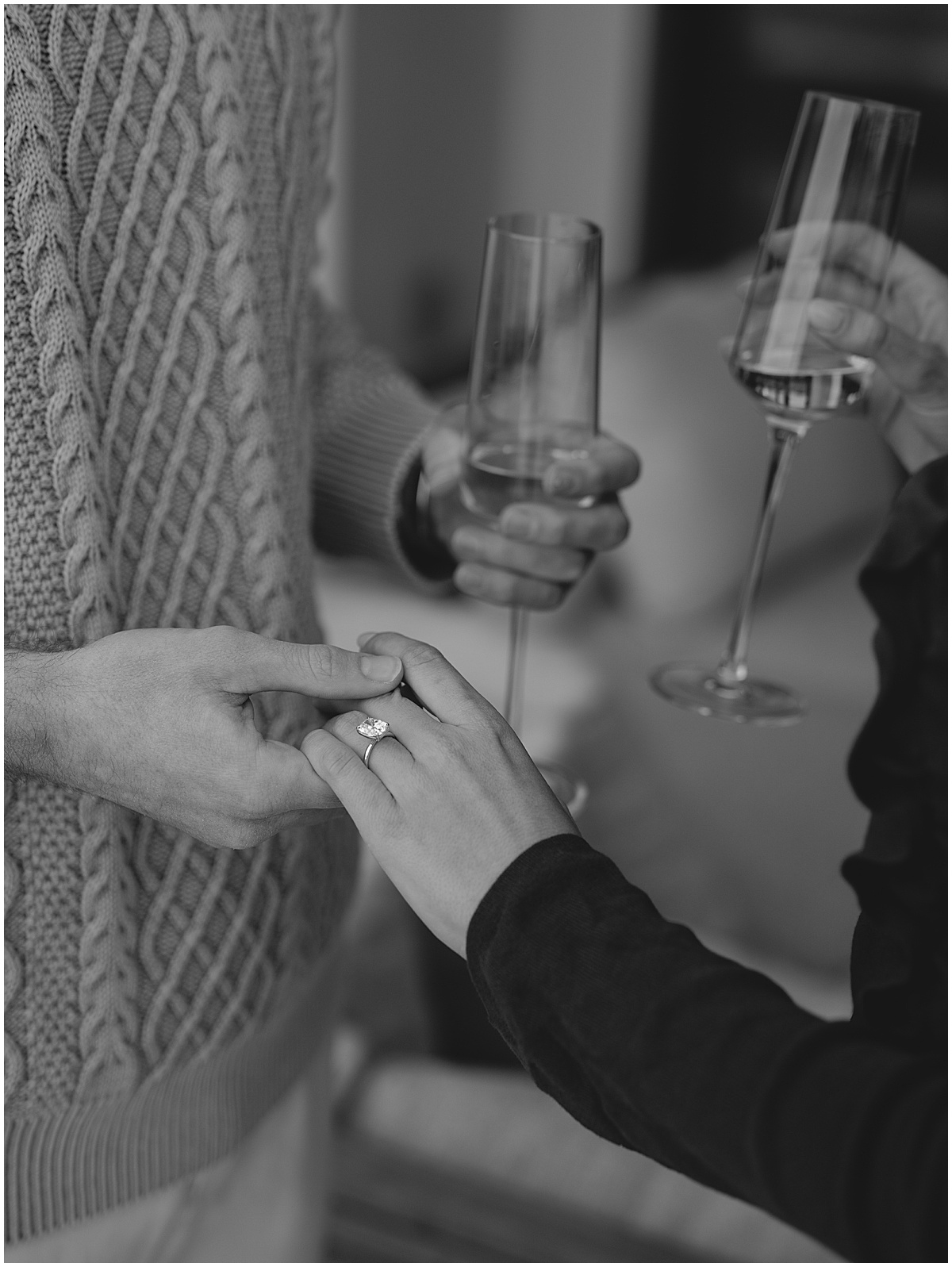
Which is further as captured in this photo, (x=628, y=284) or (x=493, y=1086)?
(x=628, y=284)

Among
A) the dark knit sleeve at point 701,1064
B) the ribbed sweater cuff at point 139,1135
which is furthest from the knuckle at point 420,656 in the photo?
the ribbed sweater cuff at point 139,1135

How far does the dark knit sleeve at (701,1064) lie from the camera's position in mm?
413

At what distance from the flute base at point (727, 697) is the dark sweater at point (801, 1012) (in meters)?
0.37

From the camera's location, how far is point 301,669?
0.56 metres

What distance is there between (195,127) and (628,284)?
5.55 feet

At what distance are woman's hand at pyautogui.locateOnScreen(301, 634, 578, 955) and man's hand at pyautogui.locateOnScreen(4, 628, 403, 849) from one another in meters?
0.02

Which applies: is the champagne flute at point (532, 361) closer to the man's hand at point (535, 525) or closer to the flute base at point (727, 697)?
the man's hand at point (535, 525)

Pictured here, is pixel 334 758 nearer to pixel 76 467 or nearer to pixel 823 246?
pixel 76 467

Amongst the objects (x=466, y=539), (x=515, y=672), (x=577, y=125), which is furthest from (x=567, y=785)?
(x=577, y=125)

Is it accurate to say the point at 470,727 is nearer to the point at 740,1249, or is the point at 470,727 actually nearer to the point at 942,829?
the point at 942,829

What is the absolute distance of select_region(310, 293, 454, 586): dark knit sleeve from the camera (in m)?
0.90

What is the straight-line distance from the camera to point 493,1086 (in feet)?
4.26

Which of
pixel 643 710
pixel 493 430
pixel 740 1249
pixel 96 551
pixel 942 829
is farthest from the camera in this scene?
pixel 643 710

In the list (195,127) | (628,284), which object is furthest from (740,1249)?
(628,284)
